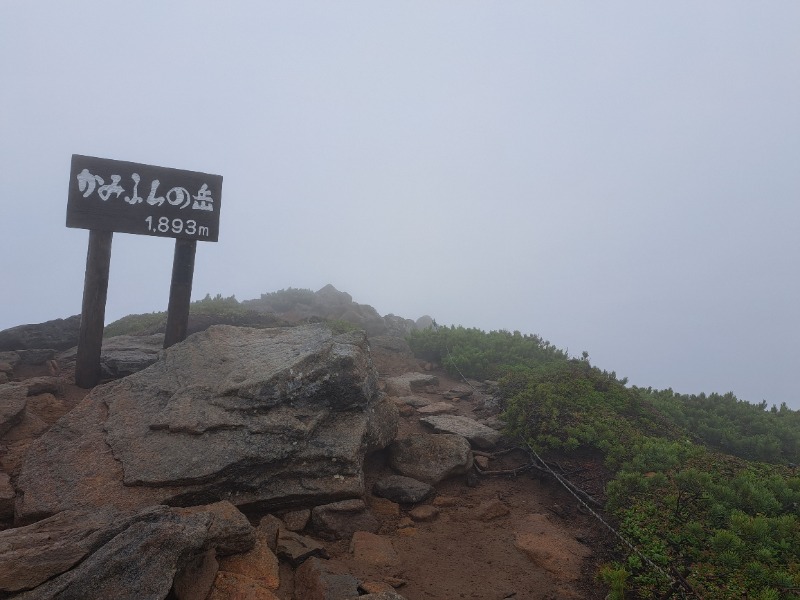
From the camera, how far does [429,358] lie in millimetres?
14414

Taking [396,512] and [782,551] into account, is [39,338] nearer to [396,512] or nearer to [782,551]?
[396,512]

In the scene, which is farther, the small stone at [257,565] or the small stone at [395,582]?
the small stone at [395,582]

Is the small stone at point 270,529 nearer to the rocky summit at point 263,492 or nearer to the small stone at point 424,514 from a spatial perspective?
the rocky summit at point 263,492

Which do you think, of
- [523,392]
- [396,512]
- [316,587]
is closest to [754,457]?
[523,392]

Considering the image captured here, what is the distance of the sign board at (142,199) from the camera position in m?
8.62

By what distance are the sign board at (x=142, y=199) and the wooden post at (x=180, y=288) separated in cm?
28

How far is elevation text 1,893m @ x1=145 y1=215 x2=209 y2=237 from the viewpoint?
9086mm

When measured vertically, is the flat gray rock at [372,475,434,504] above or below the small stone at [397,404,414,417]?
below

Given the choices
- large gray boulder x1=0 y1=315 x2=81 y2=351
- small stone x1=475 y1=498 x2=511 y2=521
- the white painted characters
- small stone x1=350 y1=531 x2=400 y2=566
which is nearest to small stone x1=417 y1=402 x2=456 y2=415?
small stone x1=475 y1=498 x2=511 y2=521

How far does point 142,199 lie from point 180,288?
166cm

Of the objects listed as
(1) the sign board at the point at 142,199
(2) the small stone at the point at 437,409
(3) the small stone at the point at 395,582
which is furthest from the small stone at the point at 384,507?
(1) the sign board at the point at 142,199

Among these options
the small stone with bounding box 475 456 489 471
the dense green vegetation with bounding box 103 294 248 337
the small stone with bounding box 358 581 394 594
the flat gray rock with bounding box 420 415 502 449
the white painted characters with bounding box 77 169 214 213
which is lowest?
the small stone with bounding box 358 581 394 594

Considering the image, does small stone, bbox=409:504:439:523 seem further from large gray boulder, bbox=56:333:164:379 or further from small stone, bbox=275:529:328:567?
large gray boulder, bbox=56:333:164:379

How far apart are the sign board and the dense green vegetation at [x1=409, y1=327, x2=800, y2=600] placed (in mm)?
6389
